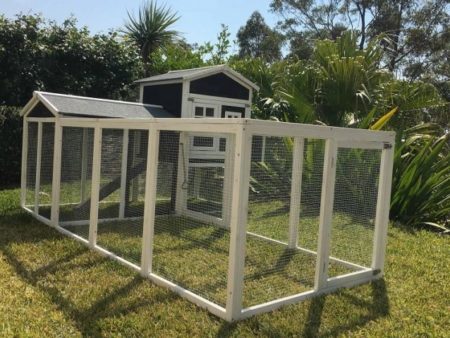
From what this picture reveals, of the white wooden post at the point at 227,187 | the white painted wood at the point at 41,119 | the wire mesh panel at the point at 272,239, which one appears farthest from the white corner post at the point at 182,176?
the white painted wood at the point at 41,119

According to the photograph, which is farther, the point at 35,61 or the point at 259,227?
the point at 35,61

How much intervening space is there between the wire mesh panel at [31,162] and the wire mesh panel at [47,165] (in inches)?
18.3

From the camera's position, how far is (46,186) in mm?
6641

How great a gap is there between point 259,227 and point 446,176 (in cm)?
355

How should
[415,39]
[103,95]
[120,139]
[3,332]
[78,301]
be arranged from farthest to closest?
[415,39], [103,95], [120,139], [78,301], [3,332]

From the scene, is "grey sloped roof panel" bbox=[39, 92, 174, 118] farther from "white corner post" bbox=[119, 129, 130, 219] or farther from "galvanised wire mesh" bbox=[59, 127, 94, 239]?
"white corner post" bbox=[119, 129, 130, 219]

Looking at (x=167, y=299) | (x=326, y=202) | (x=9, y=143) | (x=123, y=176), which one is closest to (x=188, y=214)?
(x=123, y=176)

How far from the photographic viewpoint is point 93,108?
672 cm

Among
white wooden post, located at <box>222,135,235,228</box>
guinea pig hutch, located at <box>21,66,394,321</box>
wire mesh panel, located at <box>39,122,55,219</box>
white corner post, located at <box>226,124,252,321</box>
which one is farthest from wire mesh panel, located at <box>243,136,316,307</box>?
wire mesh panel, located at <box>39,122,55,219</box>

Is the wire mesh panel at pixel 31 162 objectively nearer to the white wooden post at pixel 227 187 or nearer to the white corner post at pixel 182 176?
the white corner post at pixel 182 176

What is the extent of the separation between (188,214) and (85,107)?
2.44m

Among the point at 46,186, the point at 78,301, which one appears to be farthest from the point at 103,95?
the point at 78,301

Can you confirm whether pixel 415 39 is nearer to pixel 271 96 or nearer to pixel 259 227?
pixel 271 96

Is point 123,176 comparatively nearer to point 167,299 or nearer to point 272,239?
point 272,239
